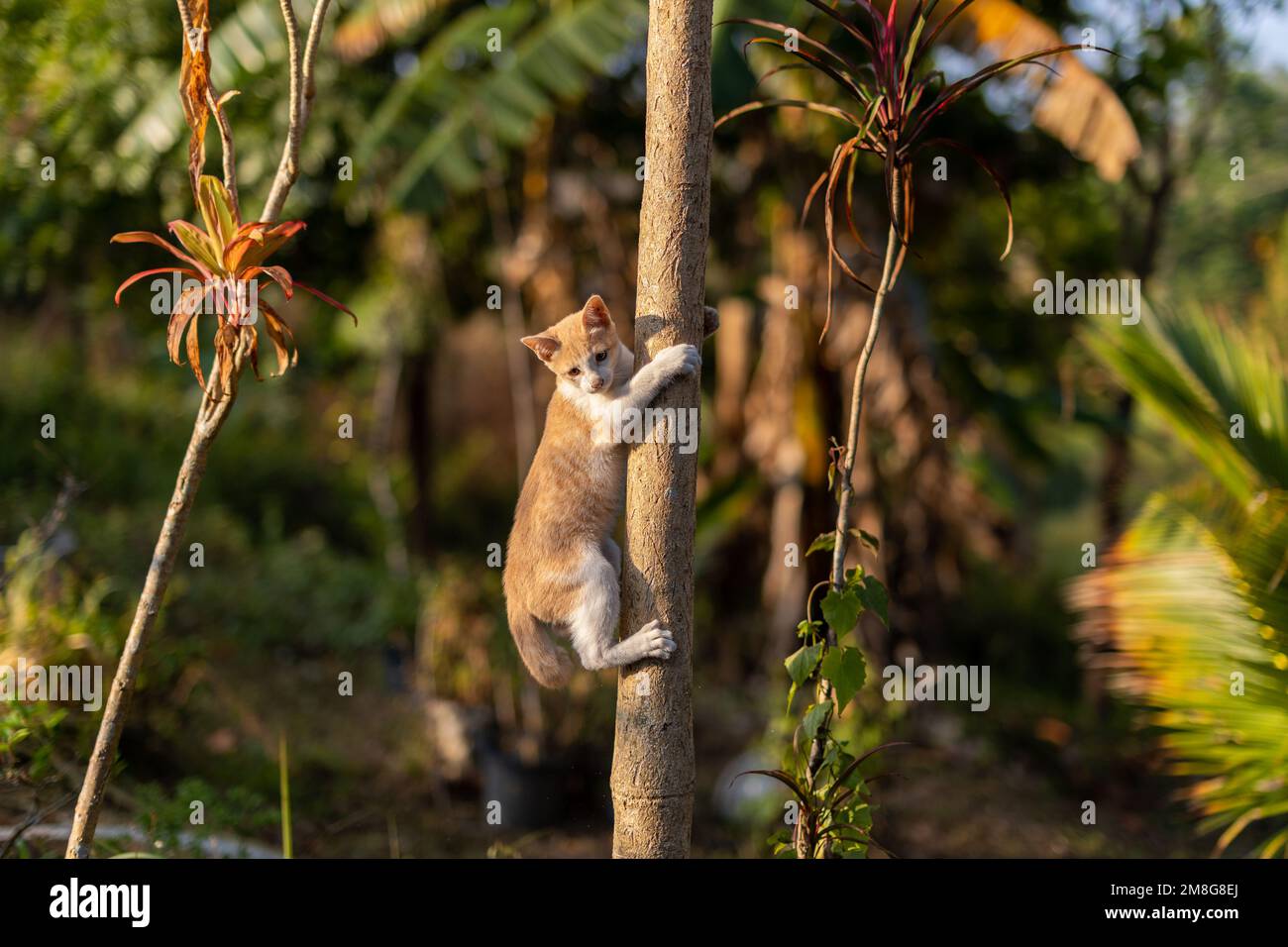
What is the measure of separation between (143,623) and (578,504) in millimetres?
1503

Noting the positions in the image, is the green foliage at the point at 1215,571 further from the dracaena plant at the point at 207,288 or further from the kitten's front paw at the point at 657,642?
the dracaena plant at the point at 207,288

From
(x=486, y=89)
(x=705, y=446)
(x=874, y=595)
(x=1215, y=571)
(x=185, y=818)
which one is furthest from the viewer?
(x=705, y=446)

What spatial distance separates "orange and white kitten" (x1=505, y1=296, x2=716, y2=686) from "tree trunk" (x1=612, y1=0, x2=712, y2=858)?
0.13 metres

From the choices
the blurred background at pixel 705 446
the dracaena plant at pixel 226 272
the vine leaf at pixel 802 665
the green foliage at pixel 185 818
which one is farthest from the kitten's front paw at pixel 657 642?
the blurred background at pixel 705 446

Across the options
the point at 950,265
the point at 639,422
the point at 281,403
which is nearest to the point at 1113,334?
the point at 639,422

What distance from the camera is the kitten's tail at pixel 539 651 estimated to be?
12.3ft

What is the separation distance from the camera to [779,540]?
962 centimetres

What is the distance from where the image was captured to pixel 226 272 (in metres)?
3.46

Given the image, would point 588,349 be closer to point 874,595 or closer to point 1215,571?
point 874,595

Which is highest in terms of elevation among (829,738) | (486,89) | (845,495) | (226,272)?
(486,89)

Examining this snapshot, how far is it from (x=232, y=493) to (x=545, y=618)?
10.7 meters

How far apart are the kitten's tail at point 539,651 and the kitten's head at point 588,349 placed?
84cm

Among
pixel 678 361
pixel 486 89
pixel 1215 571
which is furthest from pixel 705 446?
pixel 678 361

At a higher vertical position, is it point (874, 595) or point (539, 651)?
point (874, 595)
